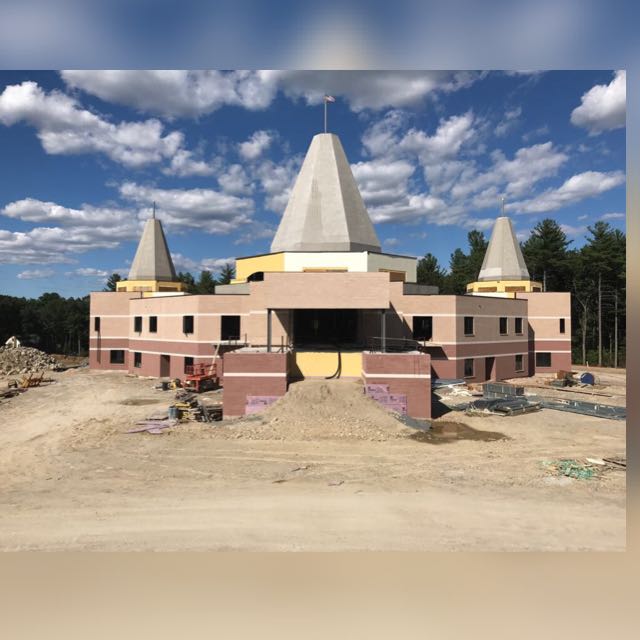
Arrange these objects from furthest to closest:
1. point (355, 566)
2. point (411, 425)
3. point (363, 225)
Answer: point (363, 225) → point (411, 425) → point (355, 566)

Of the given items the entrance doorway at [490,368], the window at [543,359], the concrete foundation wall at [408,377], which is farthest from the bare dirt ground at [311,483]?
the window at [543,359]

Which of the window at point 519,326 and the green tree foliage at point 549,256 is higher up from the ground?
the green tree foliage at point 549,256

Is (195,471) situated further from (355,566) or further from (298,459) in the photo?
(355,566)

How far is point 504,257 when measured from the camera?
3638 centimetres

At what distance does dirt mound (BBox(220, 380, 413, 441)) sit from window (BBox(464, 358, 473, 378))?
12.4 metres

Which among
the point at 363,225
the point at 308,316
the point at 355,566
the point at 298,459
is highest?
the point at 363,225

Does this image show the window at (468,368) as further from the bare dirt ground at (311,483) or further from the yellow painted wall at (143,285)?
the yellow painted wall at (143,285)

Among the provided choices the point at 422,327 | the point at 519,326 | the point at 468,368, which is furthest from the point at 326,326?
the point at 519,326

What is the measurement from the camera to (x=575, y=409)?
19156 mm

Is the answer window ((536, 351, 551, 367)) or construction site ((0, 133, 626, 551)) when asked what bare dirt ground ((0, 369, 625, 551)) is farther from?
window ((536, 351, 551, 367))

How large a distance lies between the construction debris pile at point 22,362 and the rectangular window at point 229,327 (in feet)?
63.2

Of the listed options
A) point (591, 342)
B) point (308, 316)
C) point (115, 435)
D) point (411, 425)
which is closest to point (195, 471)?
point (115, 435)

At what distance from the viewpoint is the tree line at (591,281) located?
44469 mm

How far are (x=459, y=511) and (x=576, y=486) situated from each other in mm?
3848
